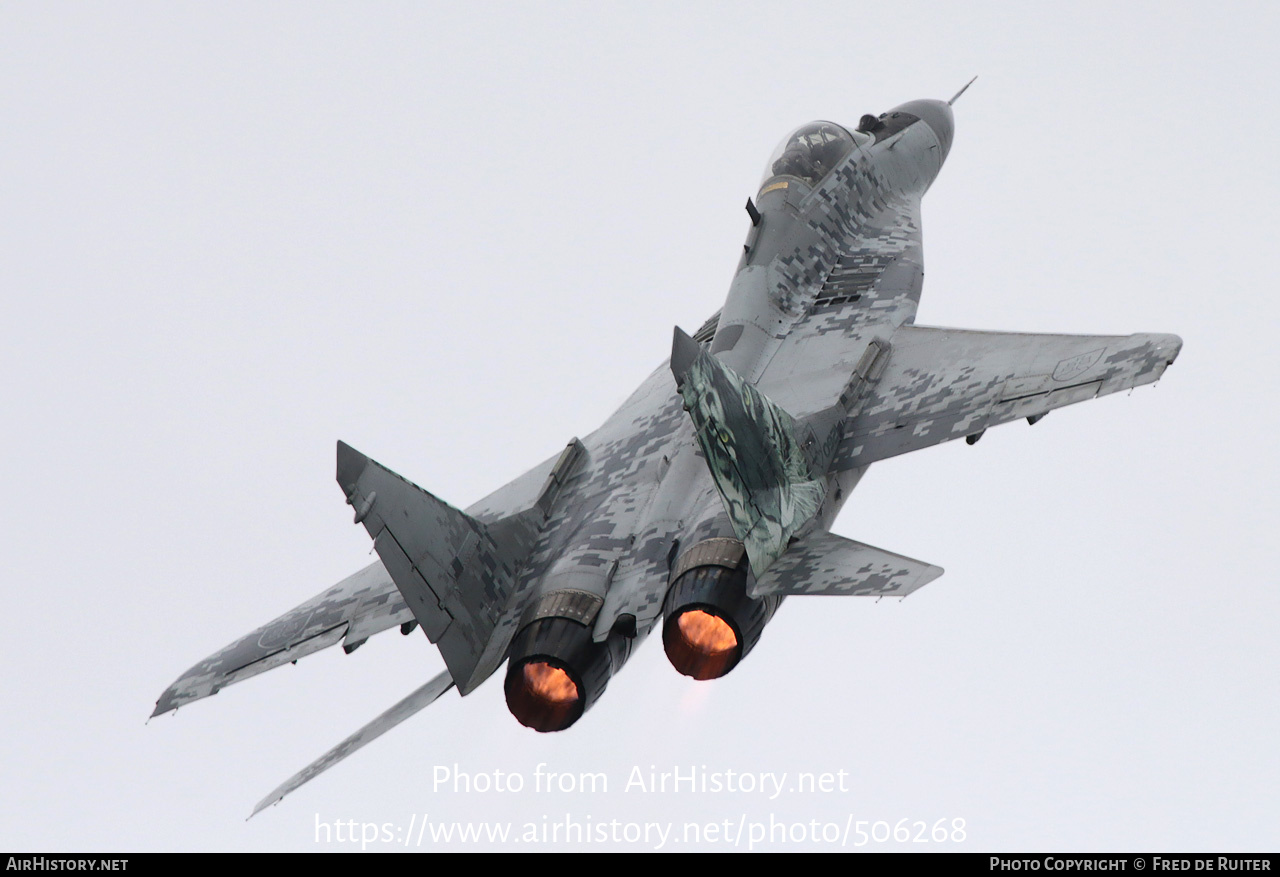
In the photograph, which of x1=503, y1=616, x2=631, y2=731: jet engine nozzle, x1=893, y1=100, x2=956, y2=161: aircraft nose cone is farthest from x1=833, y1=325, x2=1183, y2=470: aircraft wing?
x1=893, y1=100, x2=956, y2=161: aircraft nose cone

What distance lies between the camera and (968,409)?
704 inches

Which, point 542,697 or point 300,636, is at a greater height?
point 300,636

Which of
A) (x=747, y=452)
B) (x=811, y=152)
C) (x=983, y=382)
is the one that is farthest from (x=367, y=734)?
(x=811, y=152)

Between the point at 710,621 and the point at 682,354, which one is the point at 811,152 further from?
the point at 710,621

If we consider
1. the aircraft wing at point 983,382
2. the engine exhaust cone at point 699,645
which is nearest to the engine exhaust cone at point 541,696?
the engine exhaust cone at point 699,645

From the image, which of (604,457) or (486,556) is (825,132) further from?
A: (486,556)

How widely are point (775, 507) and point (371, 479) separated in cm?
396

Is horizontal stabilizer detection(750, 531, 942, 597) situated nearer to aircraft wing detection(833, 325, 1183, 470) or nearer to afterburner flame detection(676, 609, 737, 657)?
afterburner flame detection(676, 609, 737, 657)

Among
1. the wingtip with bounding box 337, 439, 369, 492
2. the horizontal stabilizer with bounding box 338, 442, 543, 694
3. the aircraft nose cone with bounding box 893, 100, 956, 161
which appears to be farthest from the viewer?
the aircraft nose cone with bounding box 893, 100, 956, 161

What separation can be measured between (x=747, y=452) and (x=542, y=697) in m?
3.14

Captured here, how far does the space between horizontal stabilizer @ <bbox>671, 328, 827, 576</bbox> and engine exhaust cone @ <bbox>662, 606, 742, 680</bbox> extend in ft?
2.55

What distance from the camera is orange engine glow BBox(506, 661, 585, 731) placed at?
53.2ft

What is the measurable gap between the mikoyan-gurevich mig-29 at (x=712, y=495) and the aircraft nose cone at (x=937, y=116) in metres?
3.54

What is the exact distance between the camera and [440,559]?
16219 millimetres
